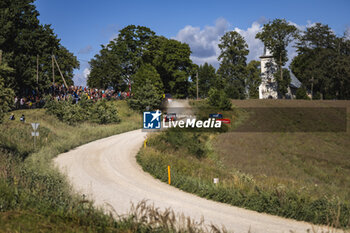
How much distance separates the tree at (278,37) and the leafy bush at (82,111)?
46297mm

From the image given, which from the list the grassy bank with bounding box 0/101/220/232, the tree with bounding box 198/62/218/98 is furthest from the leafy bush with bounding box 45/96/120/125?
the tree with bounding box 198/62/218/98

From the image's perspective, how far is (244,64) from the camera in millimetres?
84125

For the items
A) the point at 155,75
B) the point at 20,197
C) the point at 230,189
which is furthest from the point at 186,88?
the point at 20,197

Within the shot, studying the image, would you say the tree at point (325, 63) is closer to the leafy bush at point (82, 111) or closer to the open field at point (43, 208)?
the leafy bush at point (82, 111)

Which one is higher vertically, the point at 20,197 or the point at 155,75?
the point at 155,75

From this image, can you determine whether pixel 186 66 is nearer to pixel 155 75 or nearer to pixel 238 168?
pixel 155 75

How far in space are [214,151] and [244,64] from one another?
6024 centimetres

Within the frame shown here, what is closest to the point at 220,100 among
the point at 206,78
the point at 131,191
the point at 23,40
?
the point at 23,40

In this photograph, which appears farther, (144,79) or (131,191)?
(144,79)

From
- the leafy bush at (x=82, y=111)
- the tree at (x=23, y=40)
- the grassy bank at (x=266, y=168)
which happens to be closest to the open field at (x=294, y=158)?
the grassy bank at (x=266, y=168)

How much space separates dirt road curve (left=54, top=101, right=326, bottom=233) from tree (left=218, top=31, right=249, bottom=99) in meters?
58.1

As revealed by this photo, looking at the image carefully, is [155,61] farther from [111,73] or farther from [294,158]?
[294,158]

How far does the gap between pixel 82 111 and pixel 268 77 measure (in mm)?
55106

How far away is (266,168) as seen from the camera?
23.1 meters
